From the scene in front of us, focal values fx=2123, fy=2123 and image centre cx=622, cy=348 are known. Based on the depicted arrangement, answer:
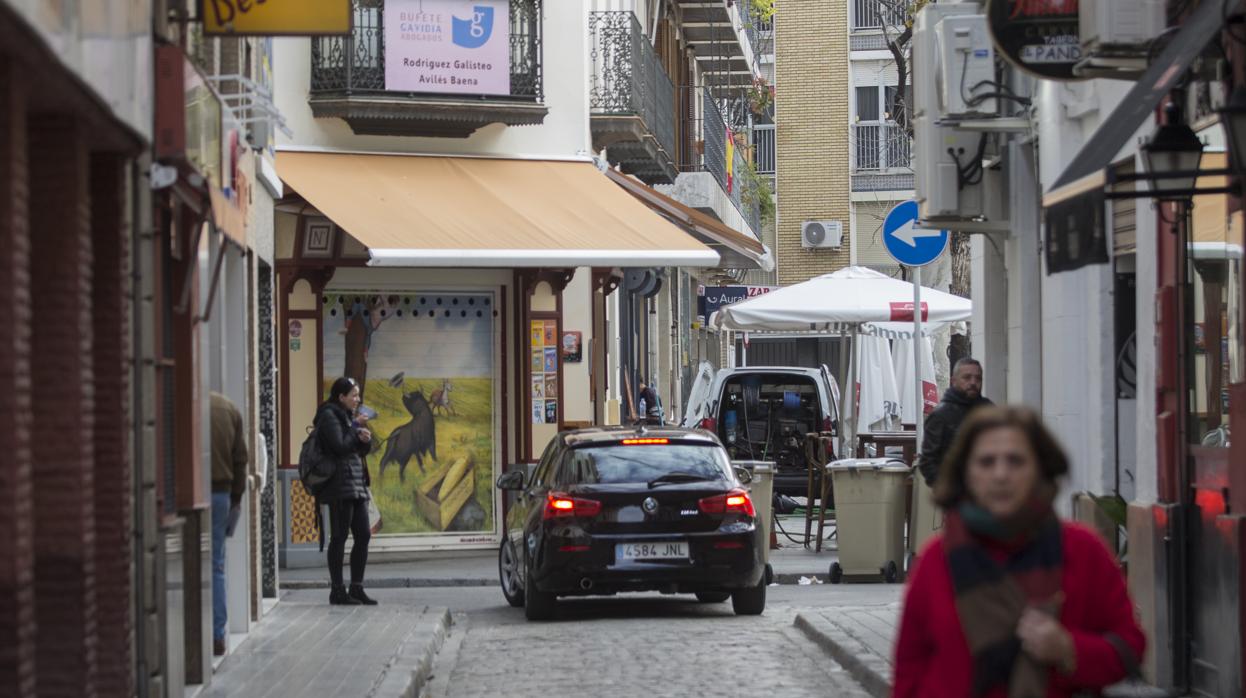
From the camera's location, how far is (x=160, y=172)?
9.40 m

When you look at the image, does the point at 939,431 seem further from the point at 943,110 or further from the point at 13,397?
the point at 13,397

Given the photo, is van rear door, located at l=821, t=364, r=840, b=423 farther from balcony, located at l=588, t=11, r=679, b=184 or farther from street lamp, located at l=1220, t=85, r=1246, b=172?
street lamp, located at l=1220, t=85, r=1246, b=172

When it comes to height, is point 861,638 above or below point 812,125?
below

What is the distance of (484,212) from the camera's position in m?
21.5

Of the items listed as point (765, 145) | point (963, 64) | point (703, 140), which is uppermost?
point (765, 145)

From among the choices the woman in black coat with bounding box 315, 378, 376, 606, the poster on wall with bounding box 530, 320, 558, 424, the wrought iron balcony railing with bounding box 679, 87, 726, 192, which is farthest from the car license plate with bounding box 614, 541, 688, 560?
the wrought iron balcony railing with bounding box 679, 87, 726, 192

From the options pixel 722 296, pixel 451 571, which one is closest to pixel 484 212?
pixel 451 571

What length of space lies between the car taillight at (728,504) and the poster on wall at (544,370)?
715cm

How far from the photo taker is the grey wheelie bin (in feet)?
59.6

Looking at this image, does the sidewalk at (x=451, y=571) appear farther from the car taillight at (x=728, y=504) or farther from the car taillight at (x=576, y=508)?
the car taillight at (x=576, y=508)

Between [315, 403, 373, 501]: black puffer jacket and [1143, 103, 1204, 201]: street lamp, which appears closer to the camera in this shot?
[1143, 103, 1204, 201]: street lamp

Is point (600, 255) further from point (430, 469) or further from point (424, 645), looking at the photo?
point (424, 645)

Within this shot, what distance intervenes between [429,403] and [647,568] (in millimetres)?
7334

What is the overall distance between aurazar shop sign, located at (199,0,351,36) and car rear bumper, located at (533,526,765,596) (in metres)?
5.44
